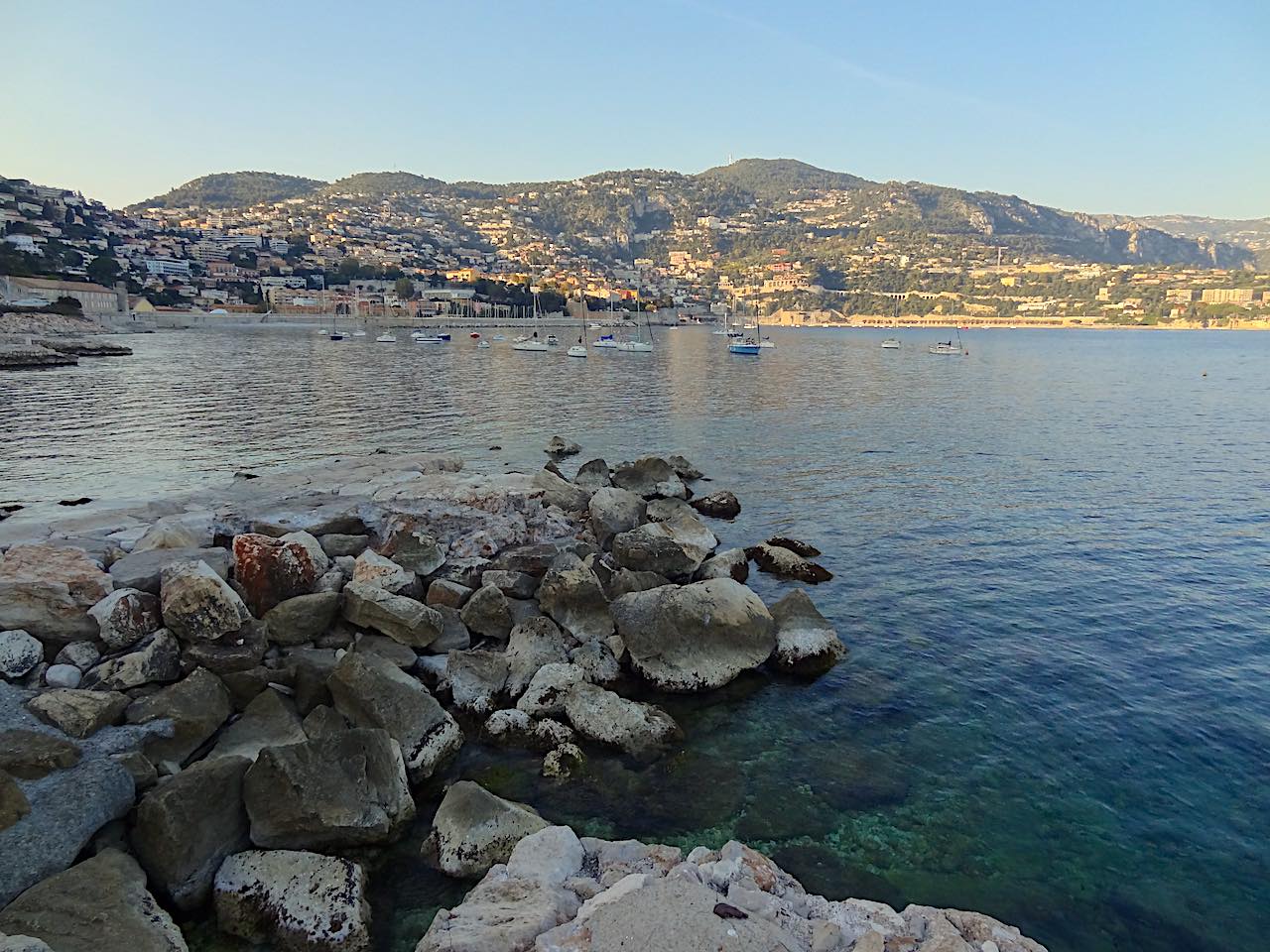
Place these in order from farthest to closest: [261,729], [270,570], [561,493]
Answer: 1. [561,493]
2. [270,570]
3. [261,729]

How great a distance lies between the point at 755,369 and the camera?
63.4m

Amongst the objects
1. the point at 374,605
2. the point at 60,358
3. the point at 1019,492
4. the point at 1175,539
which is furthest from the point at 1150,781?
the point at 60,358

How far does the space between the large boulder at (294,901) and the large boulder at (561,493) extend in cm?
1064

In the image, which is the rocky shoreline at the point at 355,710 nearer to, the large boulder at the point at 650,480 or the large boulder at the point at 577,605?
the large boulder at the point at 577,605

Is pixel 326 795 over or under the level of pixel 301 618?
under

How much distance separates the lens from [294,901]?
20.1 feet

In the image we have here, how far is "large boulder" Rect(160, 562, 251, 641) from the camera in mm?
9352

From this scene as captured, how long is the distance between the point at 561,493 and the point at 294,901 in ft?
38.6

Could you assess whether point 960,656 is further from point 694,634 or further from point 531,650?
point 531,650

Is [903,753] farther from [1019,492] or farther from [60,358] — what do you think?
[60,358]

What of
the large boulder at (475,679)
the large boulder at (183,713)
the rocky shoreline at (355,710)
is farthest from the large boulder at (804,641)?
the large boulder at (183,713)

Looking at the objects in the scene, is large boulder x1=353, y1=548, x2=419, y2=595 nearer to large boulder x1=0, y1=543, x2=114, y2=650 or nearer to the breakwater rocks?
large boulder x1=0, y1=543, x2=114, y2=650

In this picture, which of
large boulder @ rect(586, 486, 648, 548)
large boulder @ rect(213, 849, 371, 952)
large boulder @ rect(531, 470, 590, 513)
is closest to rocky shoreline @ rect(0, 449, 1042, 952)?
large boulder @ rect(213, 849, 371, 952)

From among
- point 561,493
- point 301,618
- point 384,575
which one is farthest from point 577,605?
point 561,493
